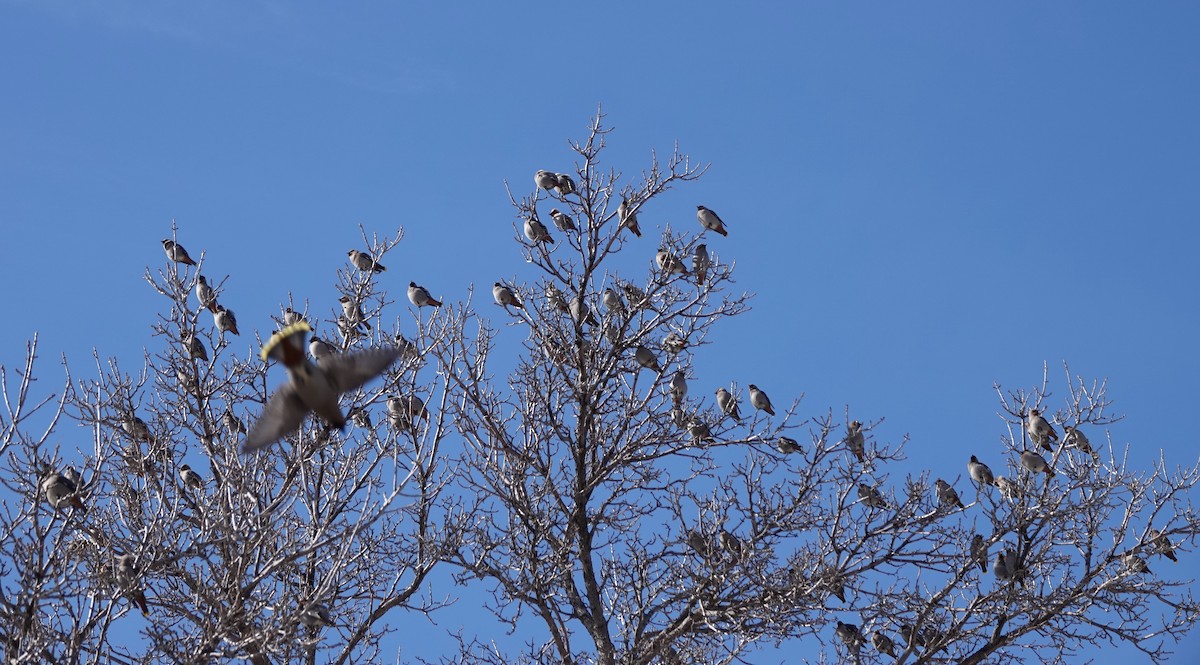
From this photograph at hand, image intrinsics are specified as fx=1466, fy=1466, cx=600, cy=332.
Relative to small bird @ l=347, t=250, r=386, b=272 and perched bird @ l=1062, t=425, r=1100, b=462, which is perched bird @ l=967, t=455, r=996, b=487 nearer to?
perched bird @ l=1062, t=425, r=1100, b=462

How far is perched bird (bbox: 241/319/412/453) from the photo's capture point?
804 cm

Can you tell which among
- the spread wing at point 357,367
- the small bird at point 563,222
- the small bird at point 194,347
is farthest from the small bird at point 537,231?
the spread wing at point 357,367

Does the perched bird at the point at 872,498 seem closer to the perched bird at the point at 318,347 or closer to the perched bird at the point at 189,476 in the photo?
the perched bird at the point at 318,347

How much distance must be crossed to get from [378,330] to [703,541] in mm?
3365

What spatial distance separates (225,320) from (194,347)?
205cm

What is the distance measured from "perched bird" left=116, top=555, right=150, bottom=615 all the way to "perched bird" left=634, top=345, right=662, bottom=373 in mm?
5308

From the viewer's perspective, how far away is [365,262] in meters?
16.0

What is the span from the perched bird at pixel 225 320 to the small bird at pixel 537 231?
3.79 m

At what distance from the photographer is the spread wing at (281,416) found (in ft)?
26.7

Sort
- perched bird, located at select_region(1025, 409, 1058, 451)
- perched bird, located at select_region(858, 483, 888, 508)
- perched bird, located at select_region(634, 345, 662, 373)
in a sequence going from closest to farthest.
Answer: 1. perched bird, located at select_region(858, 483, 888, 508)
2. perched bird, located at select_region(634, 345, 662, 373)
3. perched bird, located at select_region(1025, 409, 1058, 451)

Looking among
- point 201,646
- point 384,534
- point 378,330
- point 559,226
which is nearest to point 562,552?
point 384,534

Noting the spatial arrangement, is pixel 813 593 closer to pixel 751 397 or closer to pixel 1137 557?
pixel 1137 557

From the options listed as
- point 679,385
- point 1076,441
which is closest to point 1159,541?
point 1076,441

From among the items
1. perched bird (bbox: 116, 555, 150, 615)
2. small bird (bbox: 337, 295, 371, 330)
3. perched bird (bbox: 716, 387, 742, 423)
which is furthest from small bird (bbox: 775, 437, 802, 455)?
perched bird (bbox: 116, 555, 150, 615)
